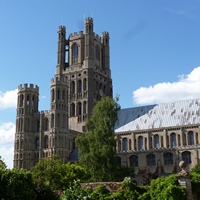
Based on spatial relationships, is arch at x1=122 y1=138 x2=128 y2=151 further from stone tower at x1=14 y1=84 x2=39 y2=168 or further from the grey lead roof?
stone tower at x1=14 y1=84 x2=39 y2=168

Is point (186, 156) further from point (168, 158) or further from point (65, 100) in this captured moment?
point (65, 100)

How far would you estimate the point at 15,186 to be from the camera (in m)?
36.7

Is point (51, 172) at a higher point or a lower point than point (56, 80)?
lower

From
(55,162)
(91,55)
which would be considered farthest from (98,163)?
(91,55)

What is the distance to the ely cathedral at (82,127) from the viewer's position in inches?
3221

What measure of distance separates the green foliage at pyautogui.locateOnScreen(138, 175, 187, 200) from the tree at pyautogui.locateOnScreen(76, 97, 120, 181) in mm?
24866

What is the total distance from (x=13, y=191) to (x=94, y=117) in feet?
108

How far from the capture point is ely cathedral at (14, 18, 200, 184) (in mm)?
81812

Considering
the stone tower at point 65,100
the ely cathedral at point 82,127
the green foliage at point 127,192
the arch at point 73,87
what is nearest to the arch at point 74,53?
the stone tower at point 65,100

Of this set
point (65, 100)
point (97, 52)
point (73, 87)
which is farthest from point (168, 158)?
point (97, 52)

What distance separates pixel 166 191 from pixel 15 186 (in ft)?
44.7

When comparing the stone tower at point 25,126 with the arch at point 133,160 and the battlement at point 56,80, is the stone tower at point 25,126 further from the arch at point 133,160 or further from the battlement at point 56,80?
the arch at point 133,160

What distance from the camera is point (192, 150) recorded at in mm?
79750

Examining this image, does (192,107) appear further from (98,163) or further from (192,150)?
(98,163)
